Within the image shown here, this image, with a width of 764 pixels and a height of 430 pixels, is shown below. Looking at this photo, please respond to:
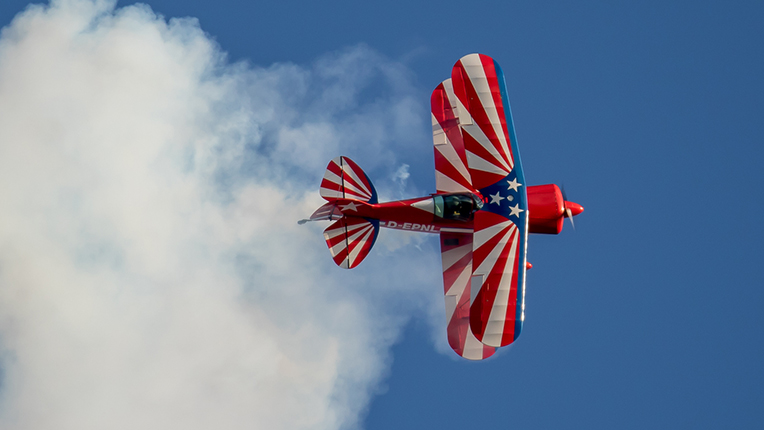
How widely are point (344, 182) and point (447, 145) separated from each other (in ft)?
13.2

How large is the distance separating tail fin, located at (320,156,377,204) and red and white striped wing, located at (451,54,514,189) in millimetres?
3259

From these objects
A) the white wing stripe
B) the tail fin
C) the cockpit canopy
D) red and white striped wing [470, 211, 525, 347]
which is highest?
the tail fin

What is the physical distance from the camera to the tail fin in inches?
874

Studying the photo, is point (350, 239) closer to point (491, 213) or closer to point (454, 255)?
point (454, 255)

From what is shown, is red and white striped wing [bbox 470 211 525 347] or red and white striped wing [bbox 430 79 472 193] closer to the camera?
red and white striped wing [bbox 470 211 525 347]

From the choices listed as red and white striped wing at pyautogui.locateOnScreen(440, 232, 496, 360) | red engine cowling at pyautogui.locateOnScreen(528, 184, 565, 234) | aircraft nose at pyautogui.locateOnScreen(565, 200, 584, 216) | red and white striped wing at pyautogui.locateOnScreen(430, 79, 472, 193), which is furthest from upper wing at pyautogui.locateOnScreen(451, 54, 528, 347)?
aircraft nose at pyautogui.locateOnScreen(565, 200, 584, 216)

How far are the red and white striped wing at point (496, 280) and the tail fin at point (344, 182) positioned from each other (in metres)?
3.58

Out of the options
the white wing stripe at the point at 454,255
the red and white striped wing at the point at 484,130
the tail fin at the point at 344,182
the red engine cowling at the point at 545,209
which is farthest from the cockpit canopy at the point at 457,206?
the tail fin at the point at 344,182

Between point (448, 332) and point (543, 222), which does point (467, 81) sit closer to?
point (543, 222)

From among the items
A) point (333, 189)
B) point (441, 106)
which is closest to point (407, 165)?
point (441, 106)

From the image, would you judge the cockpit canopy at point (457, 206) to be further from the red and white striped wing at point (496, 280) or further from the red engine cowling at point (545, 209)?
the red engine cowling at point (545, 209)

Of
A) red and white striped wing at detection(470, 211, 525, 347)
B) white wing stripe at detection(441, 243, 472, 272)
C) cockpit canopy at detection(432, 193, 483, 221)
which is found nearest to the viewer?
red and white striped wing at detection(470, 211, 525, 347)

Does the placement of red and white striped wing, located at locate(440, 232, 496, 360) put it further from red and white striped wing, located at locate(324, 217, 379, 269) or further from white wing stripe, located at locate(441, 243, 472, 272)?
red and white striped wing, located at locate(324, 217, 379, 269)

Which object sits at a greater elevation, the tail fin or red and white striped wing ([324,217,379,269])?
the tail fin
